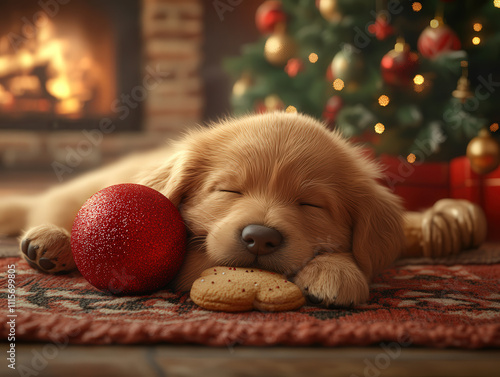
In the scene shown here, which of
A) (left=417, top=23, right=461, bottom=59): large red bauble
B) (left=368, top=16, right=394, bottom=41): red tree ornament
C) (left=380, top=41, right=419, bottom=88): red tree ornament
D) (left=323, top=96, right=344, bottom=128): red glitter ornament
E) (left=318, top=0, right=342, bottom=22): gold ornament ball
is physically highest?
(left=318, top=0, right=342, bottom=22): gold ornament ball

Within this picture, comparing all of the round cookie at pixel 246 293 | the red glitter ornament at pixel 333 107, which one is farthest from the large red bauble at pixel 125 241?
the red glitter ornament at pixel 333 107

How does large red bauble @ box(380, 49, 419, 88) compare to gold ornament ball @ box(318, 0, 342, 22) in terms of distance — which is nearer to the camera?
large red bauble @ box(380, 49, 419, 88)

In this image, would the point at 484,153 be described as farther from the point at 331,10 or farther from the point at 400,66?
the point at 331,10

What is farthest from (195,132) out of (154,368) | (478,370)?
(478,370)

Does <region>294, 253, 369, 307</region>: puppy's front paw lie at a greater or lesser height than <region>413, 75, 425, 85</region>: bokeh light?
lesser

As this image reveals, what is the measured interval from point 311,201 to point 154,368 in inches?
31.0

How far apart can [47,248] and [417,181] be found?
2473mm

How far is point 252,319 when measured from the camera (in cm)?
114

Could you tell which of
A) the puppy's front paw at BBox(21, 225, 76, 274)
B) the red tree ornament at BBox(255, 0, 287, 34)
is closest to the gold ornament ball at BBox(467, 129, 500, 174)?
the red tree ornament at BBox(255, 0, 287, 34)

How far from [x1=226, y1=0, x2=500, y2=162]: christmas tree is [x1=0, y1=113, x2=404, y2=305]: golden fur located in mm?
1216

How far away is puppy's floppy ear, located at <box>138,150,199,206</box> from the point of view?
5.26ft

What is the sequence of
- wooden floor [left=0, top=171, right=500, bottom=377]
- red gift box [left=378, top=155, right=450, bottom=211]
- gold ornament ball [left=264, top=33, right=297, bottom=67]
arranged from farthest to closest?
gold ornament ball [left=264, top=33, right=297, bottom=67]
red gift box [left=378, top=155, right=450, bottom=211]
wooden floor [left=0, top=171, right=500, bottom=377]

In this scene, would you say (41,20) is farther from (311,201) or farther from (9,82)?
(311,201)

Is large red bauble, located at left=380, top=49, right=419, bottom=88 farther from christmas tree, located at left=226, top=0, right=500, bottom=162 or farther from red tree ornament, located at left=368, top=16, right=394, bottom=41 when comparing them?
red tree ornament, located at left=368, top=16, right=394, bottom=41
